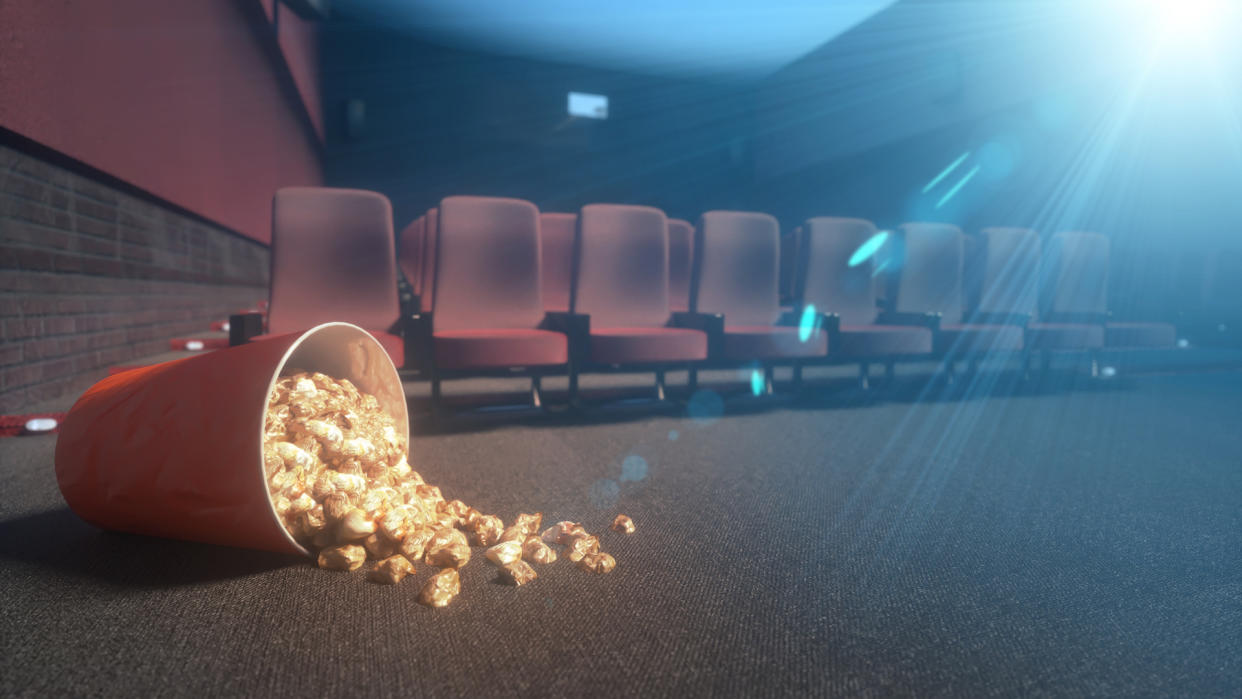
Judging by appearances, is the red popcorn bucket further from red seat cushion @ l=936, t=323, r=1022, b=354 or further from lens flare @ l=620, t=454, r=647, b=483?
red seat cushion @ l=936, t=323, r=1022, b=354

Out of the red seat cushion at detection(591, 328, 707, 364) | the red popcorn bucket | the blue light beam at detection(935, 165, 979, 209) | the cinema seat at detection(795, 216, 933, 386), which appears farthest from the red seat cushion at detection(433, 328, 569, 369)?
the blue light beam at detection(935, 165, 979, 209)

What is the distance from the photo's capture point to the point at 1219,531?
3.51 feet

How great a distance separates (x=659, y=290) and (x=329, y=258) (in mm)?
1096

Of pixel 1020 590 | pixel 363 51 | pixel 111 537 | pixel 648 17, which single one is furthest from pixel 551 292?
pixel 363 51

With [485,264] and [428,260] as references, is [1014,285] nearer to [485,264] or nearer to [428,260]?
[485,264]

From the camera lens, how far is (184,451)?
0.80m

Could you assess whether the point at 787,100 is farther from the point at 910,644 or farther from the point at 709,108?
the point at 910,644

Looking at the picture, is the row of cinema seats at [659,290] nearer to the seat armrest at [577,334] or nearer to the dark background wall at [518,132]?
the seat armrest at [577,334]

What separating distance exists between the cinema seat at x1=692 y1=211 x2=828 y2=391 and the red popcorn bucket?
66.9 inches

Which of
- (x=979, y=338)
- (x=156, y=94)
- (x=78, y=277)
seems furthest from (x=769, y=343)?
(x=156, y=94)

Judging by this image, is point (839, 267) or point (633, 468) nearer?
point (633, 468)

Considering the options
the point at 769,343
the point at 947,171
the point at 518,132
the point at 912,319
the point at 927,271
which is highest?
the point at 518,132

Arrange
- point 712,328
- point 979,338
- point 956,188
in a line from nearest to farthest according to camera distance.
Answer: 1. point 712,328
2. point 979,338
3. point 956,188

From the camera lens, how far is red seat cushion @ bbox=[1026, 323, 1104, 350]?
2.64 m
